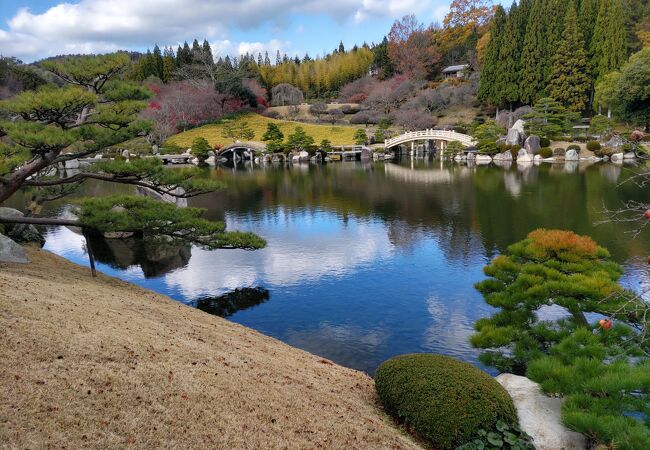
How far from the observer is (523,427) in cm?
506

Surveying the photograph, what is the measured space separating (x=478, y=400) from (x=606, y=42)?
46745 mm

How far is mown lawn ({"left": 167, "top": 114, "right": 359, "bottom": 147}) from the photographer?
2184 inches

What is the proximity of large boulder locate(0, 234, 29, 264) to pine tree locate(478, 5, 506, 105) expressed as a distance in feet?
156

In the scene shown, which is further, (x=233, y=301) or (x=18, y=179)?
(x=233, y=301)

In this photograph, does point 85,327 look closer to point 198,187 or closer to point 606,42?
point 198,187

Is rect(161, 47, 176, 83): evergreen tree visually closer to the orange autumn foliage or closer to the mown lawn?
the mown lawn

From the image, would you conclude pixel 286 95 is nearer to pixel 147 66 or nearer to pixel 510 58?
pixel 147 66

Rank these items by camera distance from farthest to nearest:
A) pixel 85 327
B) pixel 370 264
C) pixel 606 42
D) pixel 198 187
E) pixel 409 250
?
pixel 606 42
pixel 409 250
pixel 370 264
pixel 198 187
pixel 85 327

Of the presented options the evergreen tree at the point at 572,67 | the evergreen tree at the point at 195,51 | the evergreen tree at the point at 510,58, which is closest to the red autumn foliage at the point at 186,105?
the evergreen tree at the point at 195,51

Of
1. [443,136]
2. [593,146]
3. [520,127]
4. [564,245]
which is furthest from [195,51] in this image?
[564,245]

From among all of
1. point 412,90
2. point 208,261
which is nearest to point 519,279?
point 208,261

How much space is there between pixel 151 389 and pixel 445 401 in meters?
2.93

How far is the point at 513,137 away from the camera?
41.2 metres

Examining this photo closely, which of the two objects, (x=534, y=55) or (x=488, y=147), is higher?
(x=534, y=55)
